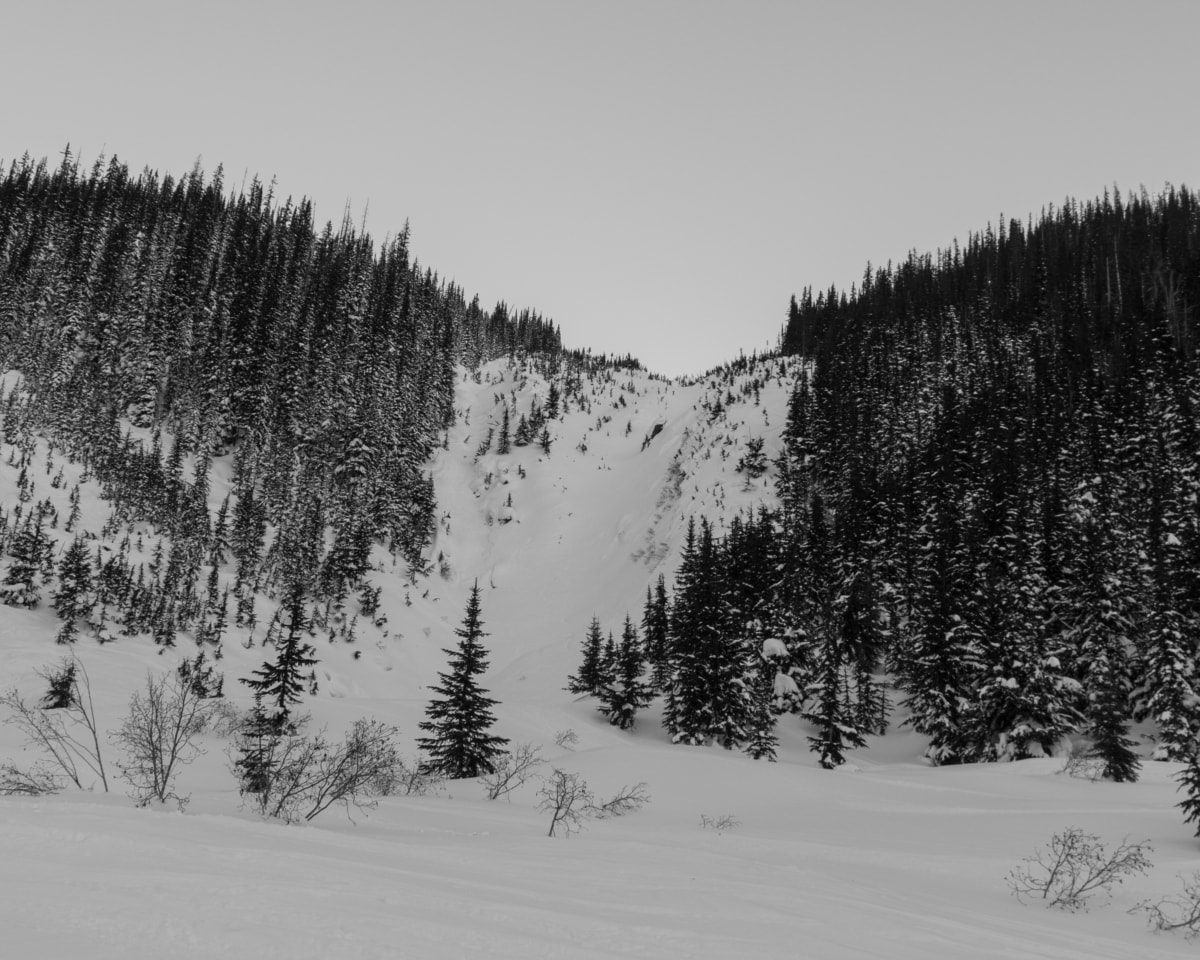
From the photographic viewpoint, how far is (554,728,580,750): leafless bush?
110 ft

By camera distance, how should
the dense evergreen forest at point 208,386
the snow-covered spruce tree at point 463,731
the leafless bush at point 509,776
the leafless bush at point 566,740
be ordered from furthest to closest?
1. the dense evergreen forest at point 208,386
2. the leafless bush at point 566,740
3. the snow-covered spruce tree at point 463,731
4. the leafless bush at point 509,776

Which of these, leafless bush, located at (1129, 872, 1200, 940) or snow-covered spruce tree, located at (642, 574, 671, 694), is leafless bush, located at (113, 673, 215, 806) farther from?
snow-covered spruce tree, located at (642, 574, 671, 694)

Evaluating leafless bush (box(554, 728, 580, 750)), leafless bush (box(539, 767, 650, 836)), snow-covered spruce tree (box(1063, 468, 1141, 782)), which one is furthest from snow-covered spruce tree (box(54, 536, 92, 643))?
snow-covered spruce tree (box(1063, 468, 1141, 782))

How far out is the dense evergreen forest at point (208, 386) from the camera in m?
43.5

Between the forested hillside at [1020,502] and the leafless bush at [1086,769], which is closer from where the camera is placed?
the leafless bush at [1086,769]

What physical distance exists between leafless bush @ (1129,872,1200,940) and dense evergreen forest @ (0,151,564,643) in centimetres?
2720

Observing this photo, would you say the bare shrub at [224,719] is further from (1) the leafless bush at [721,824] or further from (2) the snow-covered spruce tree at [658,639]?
(2) the snow-covered spruce tree at [658,639]

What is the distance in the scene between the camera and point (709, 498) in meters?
70.4

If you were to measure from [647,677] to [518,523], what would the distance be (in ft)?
103

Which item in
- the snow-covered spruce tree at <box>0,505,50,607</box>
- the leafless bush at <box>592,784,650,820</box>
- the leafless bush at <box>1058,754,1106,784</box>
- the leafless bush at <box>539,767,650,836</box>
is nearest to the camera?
the leafless bush at <box>539,767,650,836</box>

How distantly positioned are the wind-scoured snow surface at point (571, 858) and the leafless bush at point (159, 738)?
71 cm

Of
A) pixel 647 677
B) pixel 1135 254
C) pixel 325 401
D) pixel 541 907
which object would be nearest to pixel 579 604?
pixel 647 677

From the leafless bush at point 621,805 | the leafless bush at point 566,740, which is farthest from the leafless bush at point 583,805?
the leafless bush at point 566,740

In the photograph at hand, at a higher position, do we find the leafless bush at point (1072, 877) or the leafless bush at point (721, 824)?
the leafless bush at point (1072, 877)
